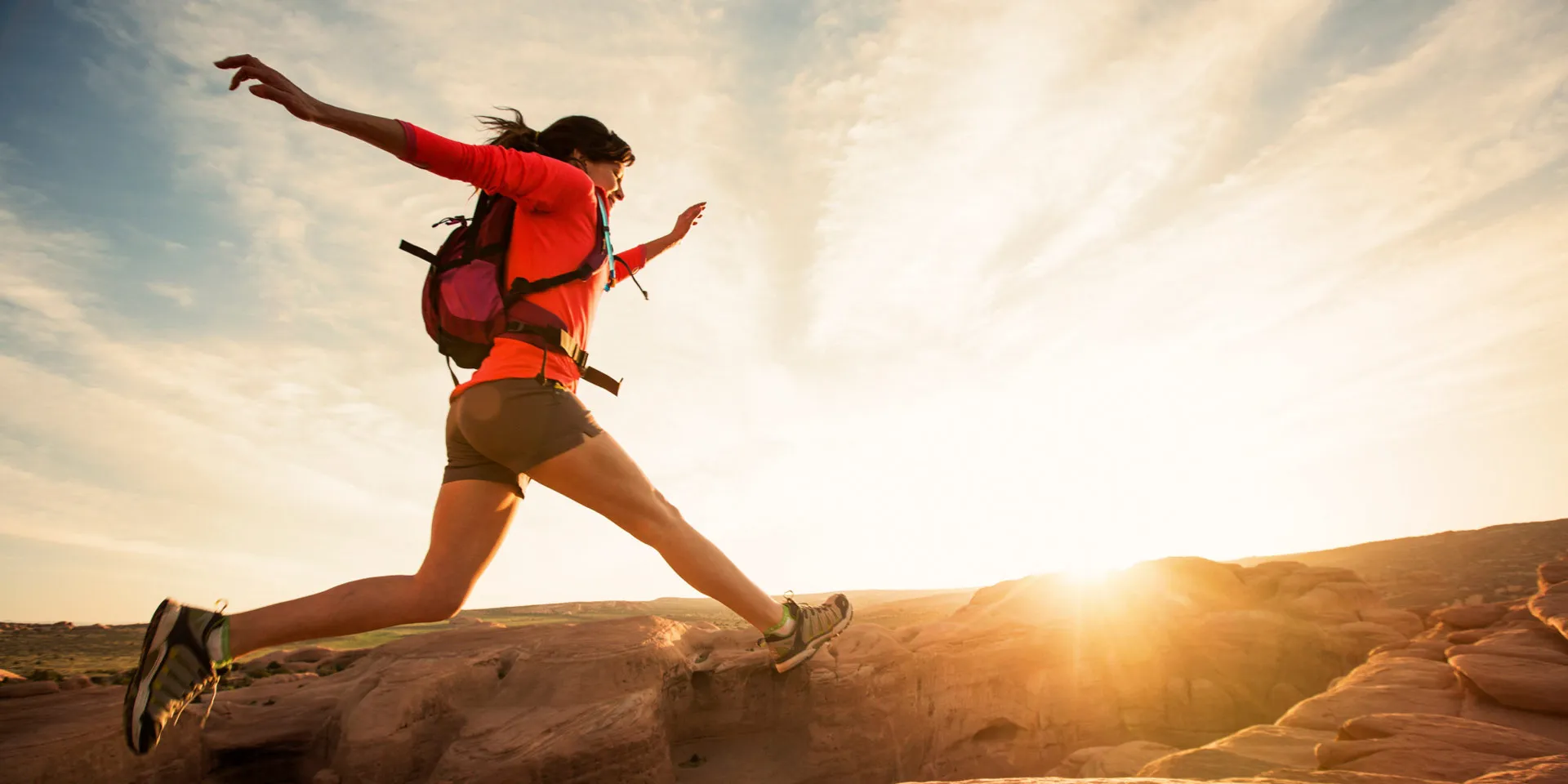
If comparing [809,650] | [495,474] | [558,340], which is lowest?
[809,650]

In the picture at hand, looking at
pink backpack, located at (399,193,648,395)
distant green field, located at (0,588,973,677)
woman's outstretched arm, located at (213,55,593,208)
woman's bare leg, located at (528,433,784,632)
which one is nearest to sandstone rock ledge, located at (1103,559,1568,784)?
woman's bare leg, located at (528,433,784,632)

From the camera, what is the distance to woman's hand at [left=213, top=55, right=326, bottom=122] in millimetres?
2521

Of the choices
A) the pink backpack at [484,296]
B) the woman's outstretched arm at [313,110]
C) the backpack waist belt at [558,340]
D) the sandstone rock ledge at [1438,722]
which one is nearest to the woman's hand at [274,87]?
the woman's outstretched arm at [313,110]

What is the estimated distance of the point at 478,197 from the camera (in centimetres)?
336

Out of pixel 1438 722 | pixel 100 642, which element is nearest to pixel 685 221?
pixel 1438 722

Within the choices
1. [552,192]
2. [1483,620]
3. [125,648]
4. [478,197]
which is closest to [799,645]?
[552,192]

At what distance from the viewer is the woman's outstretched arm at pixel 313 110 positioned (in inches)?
99.5

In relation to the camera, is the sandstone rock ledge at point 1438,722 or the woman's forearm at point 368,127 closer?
the woman's forearm at point 368,127

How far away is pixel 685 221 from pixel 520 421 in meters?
2.38

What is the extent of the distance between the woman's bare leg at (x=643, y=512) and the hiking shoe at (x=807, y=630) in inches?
6.2

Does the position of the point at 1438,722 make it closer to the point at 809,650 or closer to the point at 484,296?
the point at 809,650

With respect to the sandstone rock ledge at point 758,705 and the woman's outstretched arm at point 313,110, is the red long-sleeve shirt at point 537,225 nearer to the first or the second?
the woman's outstretched arm at point 313,110

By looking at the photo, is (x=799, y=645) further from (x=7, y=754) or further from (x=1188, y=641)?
(x=1188, y=641)

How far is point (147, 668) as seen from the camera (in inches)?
108
